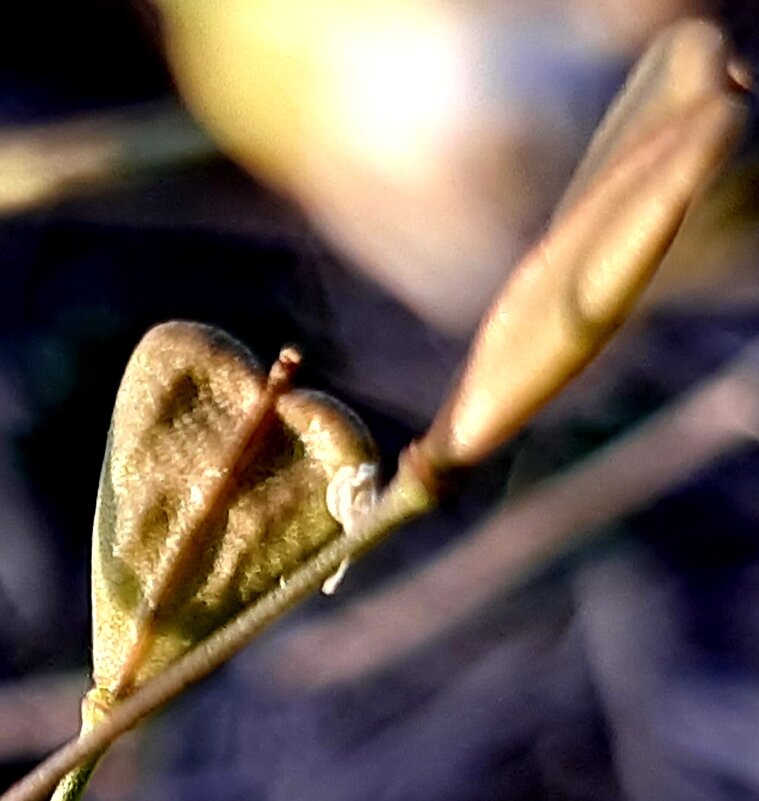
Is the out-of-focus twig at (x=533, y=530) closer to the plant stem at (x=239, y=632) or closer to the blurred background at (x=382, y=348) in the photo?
the blurred background at (x=382, y=348)

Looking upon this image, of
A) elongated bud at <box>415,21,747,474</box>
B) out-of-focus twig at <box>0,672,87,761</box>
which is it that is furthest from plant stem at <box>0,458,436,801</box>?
out-of-focus twig at <box>0,672,87,761</box>

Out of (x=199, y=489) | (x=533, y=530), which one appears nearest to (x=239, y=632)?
(x=199, y=489)

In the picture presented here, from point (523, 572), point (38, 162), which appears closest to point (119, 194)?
point (38, 162)

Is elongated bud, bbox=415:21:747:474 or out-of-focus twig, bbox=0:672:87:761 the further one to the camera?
out-of-focus twig, bbox=0:672:87:761

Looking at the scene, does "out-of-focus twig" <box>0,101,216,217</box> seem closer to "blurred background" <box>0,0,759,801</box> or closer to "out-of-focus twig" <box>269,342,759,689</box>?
"blurred background" <box>0,0,759,801</box>

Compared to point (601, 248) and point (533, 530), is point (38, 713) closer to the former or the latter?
point (533, 530)

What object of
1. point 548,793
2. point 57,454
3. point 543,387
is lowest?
point 548,793

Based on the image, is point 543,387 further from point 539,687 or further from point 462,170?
point 539,687
